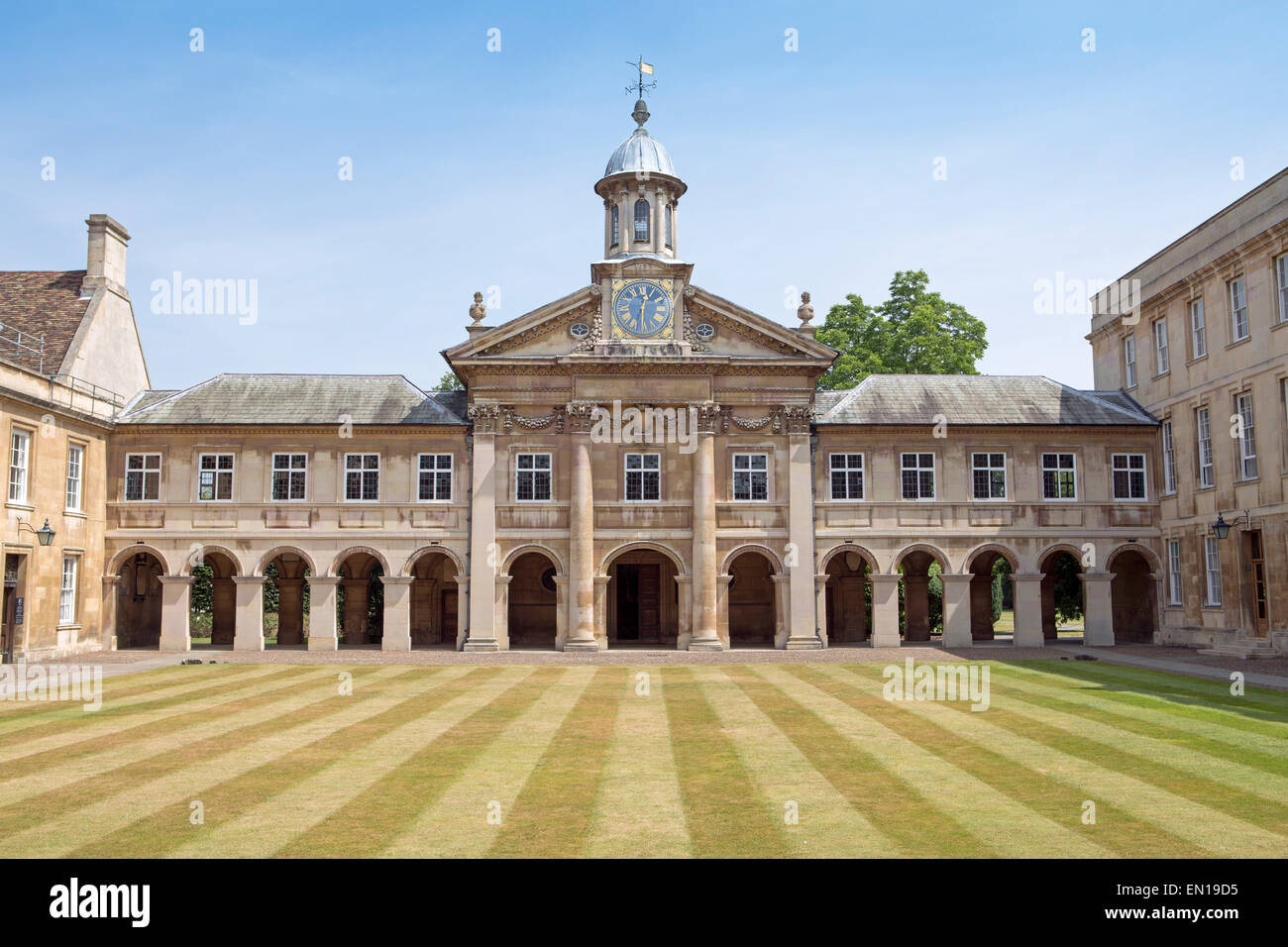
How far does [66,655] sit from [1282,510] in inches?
1546

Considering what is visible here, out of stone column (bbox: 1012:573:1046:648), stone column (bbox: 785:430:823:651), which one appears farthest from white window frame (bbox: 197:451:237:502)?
stone column (bbox: 1012:573:1046:648)

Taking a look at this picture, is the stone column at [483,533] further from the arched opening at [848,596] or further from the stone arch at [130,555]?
the arched opening at [848,596]

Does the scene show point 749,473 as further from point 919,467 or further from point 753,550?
point 919,467

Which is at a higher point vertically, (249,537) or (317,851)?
(249,537)

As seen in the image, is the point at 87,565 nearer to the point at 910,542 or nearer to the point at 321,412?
→ the point at 321,412

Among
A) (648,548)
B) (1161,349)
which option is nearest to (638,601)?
(648,548)

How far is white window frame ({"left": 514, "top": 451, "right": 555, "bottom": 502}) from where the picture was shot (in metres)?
38.7

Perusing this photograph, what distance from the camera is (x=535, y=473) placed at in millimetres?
38781

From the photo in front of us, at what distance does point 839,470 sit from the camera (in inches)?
1561

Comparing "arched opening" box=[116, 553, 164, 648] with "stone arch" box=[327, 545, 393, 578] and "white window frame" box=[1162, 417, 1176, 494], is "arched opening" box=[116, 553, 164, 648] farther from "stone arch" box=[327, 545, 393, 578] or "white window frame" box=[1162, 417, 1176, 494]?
"white window frame" box=[1162, 417, 1176, 494]

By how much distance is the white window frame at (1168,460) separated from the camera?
1522 inches

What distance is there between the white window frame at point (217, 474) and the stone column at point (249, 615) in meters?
3.18

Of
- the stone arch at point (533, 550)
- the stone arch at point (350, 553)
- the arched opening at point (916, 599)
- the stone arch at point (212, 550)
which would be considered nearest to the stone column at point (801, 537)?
the arched opening at point (916, 599)
